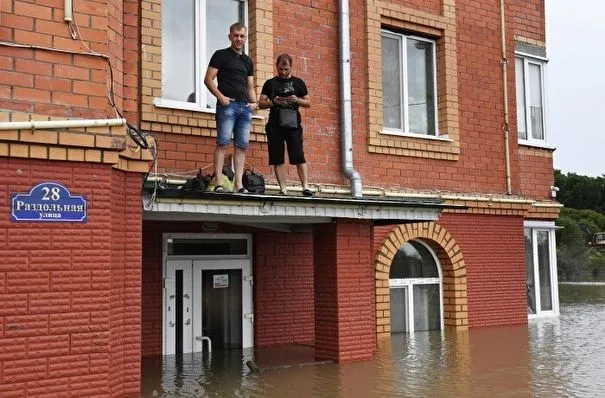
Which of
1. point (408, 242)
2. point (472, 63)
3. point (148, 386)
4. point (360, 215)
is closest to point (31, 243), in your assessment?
point (148, 386)

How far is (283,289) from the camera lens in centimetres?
1187

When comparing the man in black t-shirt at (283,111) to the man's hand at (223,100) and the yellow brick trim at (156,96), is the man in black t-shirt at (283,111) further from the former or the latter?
the yellow brick trim at (156,96)

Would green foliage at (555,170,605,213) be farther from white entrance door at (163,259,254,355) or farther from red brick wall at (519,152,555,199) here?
white entrance door at (163,259,254,355)

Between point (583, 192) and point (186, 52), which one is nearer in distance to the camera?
point (186, 52)

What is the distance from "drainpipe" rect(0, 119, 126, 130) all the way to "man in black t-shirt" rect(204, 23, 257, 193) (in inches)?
72.8

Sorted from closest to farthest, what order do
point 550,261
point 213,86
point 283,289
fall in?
point 213,86 < point 283,289 < point 550,261

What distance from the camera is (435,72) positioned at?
46.2ft

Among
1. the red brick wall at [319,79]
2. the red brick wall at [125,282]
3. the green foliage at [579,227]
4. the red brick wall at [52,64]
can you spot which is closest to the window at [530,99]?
the red brick wall at [319,79]

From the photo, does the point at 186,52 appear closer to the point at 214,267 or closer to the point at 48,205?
the point at 214,267

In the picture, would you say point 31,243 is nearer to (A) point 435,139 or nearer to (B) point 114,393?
(B) point 114,393

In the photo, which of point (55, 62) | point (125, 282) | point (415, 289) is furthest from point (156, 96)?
point (415, 289)

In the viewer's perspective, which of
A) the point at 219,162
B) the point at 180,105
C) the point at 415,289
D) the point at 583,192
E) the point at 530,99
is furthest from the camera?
the point at 583,192

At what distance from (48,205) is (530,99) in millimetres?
11979

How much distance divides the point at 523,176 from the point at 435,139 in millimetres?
3110
